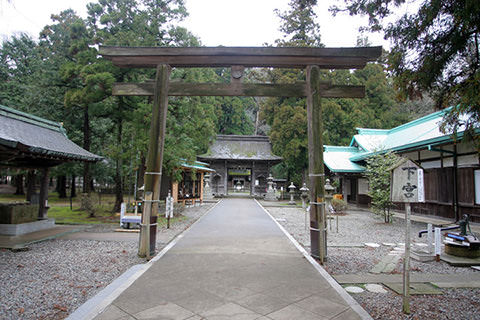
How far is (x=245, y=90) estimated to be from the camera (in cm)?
648

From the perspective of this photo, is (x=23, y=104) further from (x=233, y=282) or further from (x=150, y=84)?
(x=233, y=282)

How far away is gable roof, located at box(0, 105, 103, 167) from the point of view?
24.0 ft

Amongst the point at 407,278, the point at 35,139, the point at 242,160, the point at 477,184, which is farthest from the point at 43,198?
the point at 242,160

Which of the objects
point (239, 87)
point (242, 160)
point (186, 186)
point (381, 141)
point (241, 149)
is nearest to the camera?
point (239, 87)

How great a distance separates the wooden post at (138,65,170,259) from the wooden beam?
0.96 feet

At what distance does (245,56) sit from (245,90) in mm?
761

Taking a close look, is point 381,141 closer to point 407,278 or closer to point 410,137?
point 410,137

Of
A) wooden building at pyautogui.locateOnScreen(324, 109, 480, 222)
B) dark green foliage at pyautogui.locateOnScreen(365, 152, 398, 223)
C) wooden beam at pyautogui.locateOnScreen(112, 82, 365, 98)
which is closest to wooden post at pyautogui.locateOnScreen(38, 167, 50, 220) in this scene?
wooden beam at pyautogui.locateOnScreen(112, 82, 365, 98)

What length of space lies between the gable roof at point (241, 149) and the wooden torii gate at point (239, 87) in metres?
24.0

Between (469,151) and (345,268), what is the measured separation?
9.33 metres

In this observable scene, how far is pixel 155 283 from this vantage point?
4336 millimetres

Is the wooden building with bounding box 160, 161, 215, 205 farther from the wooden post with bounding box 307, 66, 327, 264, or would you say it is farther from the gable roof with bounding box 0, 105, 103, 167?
the wooden post with bounding box 307, 66, 327, 264

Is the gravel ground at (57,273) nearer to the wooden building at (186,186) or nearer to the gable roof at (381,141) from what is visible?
the wooden building at (186,186)

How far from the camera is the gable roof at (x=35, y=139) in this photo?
7.31m
